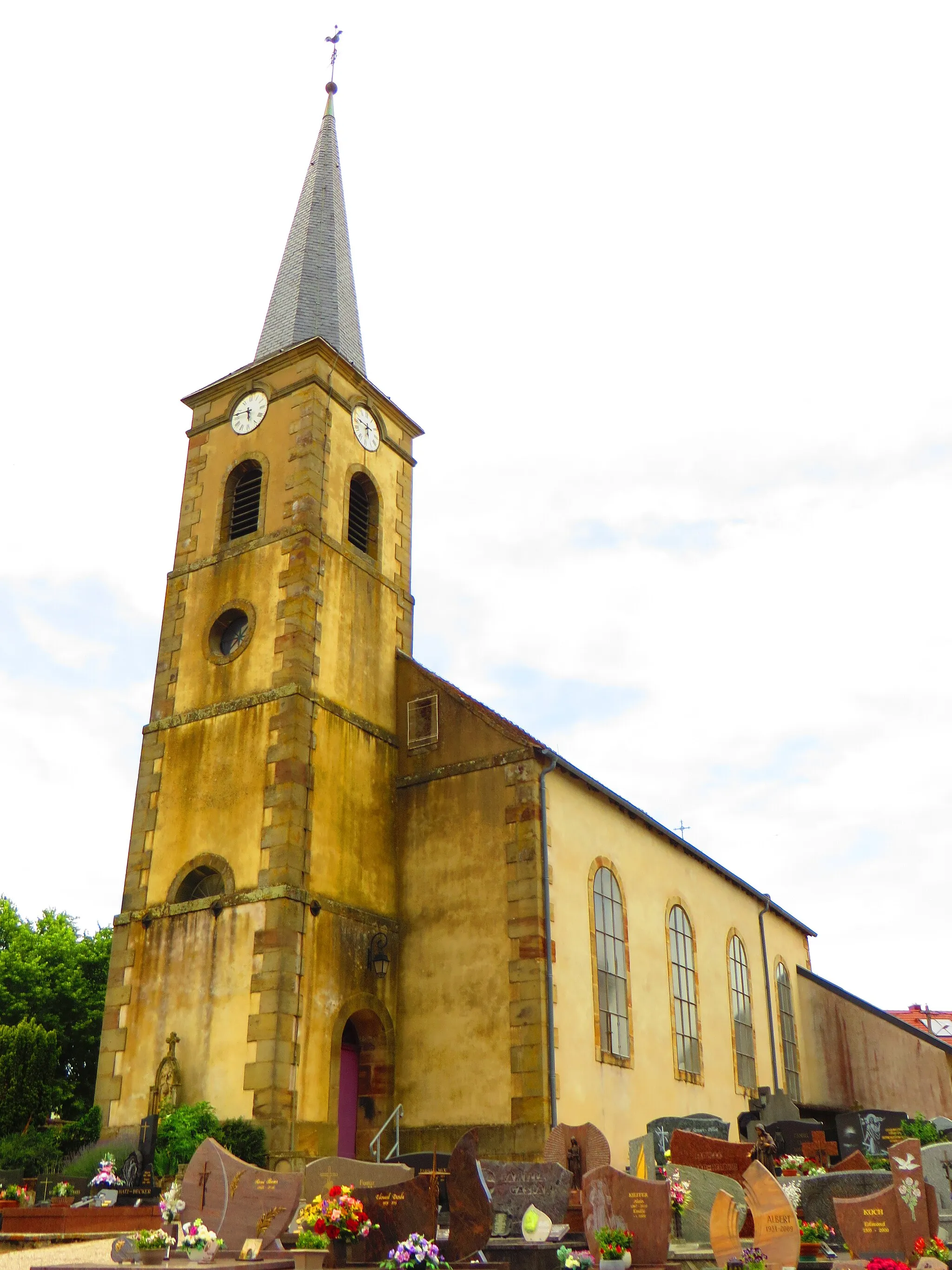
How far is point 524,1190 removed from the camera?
1202 centimetres

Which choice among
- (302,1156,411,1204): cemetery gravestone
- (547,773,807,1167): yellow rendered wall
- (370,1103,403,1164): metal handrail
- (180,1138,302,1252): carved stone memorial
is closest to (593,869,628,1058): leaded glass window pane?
(547,773,807,1167): yellow rendered wall

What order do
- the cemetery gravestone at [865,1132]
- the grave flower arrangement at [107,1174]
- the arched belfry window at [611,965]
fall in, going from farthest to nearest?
1. the cemetery gravestone at [865,1132]
2. the arched belfry window at [611,965]
3. the grave flower arrangement at [107,1174]

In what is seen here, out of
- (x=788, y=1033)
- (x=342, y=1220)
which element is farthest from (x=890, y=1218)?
(x=788, y=1033)

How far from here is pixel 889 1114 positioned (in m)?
21.3

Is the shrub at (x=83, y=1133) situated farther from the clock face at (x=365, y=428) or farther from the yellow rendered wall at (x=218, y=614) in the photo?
the clock face at (x=365, y=428)

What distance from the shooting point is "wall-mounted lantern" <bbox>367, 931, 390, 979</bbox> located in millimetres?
19000

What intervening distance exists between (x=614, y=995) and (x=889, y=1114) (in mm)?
5701

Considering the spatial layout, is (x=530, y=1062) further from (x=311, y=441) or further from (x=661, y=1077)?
(x=311, y=441)

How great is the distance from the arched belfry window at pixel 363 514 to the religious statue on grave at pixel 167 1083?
9473 millimetres

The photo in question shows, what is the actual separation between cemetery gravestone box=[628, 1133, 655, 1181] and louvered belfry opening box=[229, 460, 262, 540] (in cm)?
1232

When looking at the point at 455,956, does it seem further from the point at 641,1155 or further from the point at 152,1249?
the point at 152,1249

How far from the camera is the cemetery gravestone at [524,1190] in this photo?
11.9 meters

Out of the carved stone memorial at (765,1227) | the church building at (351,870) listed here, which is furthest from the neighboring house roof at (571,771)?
the carved stone memorial at (765,1227)

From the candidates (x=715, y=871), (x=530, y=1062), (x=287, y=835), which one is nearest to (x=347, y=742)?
(x=287, y=835)
